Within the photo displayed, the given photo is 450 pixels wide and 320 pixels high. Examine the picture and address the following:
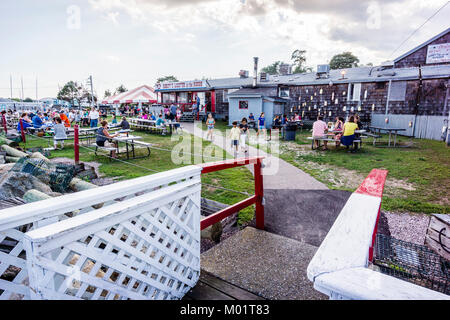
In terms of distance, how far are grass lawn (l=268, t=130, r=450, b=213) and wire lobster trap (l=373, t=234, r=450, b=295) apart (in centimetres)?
277

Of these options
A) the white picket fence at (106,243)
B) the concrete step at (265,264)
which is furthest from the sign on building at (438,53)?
the white picket fence at (106,243)

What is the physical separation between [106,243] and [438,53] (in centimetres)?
2771

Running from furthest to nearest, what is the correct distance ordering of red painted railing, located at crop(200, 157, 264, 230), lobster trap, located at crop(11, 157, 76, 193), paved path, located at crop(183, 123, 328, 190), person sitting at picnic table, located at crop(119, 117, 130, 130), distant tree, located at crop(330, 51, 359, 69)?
distant tree, located at crop(330, 51, 359, 69) → person sitting at picnic table, located at crop(119, 117, 130, 130) → paved path, located at crop(183, 123, 328, 190) → lobster trap, located at crop(11, 157, 76, 193) → red painted railing, located at crop(200, 157, 264, 230)

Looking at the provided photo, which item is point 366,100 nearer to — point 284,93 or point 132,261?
point 284,93

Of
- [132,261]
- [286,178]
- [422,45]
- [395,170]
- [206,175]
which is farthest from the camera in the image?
[422,45]

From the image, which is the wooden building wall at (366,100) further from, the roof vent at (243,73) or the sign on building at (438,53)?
the roof vent at (243,73)

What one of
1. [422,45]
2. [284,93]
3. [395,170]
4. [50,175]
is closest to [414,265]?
[50,175]

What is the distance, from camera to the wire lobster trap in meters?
2.32

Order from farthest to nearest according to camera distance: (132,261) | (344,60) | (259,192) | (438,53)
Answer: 1. (344,60)
2. (438,53)
3. (259,192)
4. (132,261)

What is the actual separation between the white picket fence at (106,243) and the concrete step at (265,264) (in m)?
0.53

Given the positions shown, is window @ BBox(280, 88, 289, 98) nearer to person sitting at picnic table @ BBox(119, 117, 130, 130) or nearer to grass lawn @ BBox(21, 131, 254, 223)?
grass lawn @ BBox(21, 131, 254, 223)

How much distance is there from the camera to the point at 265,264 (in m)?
2.87

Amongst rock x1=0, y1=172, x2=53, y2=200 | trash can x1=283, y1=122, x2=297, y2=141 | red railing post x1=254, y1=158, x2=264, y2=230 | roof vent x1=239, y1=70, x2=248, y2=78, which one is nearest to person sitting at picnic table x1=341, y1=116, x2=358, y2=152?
trash can x1=283, y1=122, x2=297, y2=141

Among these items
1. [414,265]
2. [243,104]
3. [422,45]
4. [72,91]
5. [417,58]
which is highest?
[422,45]
